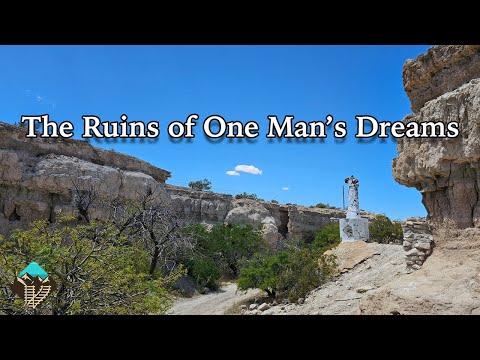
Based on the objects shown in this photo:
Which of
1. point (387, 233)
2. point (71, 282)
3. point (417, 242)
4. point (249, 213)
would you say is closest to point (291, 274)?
point (417, 242)

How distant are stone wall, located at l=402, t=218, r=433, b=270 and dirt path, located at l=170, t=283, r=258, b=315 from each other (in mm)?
6437

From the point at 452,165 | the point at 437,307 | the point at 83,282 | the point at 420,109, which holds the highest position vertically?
the point at 420,109

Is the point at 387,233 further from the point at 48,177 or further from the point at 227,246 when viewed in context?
the point at 48,177

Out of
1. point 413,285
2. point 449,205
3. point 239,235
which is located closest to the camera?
point 413,285

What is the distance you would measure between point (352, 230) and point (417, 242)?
9398 millimetres

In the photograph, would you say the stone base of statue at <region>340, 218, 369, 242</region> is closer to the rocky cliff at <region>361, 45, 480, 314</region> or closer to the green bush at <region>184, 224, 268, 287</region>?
the green bush at <region>184, 224, 268, 287</region>

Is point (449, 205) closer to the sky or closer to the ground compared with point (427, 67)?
closer to the ground

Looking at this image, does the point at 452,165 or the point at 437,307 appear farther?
the point at 452,165

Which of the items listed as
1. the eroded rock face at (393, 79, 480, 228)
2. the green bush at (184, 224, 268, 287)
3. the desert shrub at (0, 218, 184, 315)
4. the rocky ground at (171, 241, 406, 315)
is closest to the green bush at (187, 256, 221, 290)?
the rocky ground at (171, 241, 406, 315)

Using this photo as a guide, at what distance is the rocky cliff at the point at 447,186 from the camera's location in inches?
222
